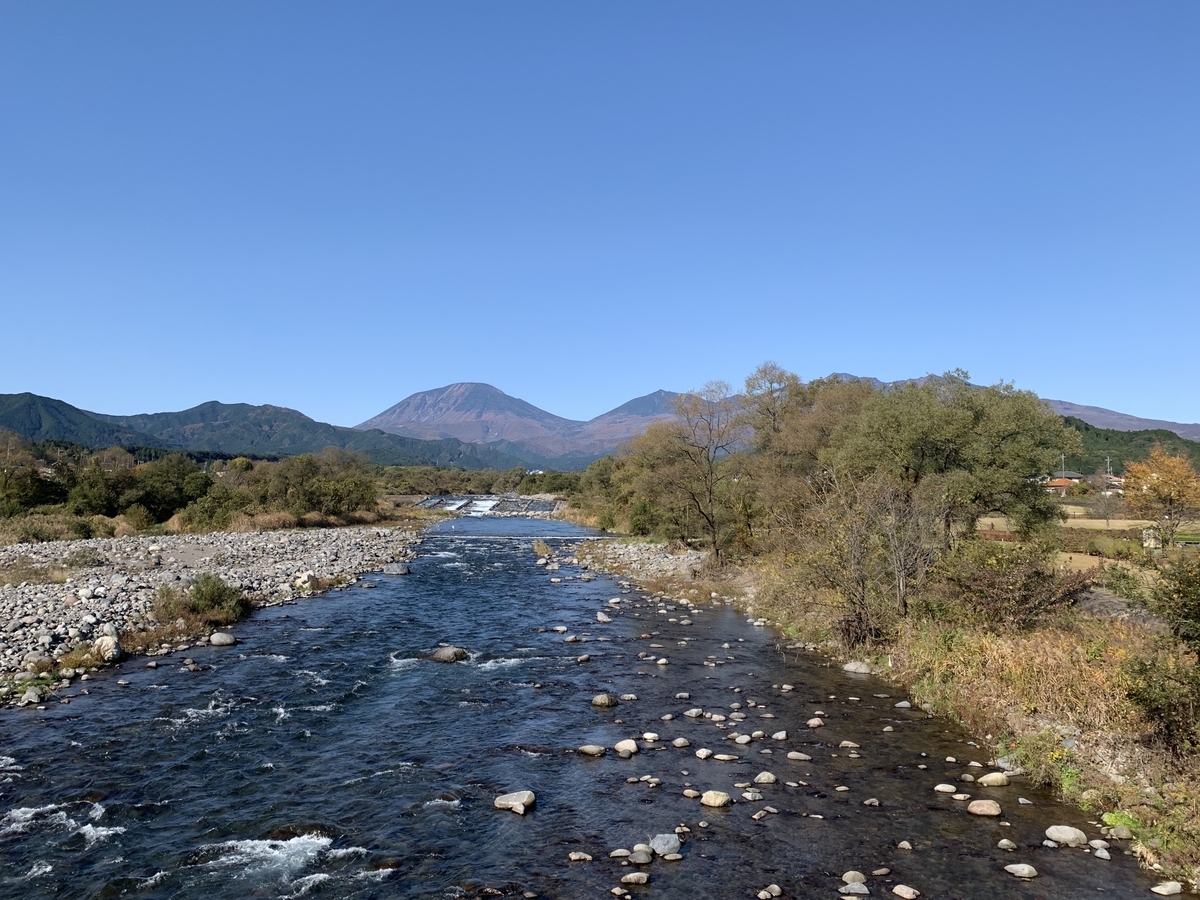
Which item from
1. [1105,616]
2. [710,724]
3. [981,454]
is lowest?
[710,724]

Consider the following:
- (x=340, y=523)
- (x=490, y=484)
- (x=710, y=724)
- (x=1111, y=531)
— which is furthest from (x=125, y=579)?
(x=490, y=484)

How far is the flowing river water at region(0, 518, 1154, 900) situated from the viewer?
28.6 ft

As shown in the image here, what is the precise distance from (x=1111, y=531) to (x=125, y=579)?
183 feet

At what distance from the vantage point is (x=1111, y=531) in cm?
4672

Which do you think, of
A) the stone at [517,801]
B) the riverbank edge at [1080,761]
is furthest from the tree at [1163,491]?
the stone at [517,801]

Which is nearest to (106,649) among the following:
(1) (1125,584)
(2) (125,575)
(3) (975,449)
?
(2) (125,575)

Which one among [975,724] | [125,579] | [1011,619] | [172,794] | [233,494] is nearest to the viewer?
[172,794]

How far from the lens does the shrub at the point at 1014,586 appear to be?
53.3ft

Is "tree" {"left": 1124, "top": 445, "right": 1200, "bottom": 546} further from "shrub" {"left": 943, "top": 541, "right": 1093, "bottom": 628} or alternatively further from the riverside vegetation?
"shrub" {"left": 943, "top": 541, "right": 1093, "bottom": 628}

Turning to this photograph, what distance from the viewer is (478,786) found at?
11406 millimetres

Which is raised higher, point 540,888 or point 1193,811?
point 1193,811

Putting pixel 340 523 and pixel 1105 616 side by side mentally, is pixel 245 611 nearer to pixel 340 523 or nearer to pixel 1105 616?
pixel 1105 616

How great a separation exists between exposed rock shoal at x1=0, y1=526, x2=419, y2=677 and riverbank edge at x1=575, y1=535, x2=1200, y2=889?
20945mm

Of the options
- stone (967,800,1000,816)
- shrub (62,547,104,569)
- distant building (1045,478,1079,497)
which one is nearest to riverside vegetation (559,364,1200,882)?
stone (967,800,1000,816)
